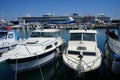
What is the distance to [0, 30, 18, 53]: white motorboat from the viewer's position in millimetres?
21859

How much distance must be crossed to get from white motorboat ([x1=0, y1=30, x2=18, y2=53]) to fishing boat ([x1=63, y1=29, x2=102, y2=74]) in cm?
896

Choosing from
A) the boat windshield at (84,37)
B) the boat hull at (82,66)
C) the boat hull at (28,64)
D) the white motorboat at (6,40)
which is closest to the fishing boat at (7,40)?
the white motorboat at (6,40)

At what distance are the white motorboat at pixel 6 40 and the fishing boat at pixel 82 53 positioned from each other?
8.96 m

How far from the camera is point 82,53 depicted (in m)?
15.2

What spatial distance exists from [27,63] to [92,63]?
5.73 meters

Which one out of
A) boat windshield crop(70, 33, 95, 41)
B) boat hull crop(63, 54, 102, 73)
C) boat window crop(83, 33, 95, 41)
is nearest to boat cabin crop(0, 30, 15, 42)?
boat windshield crop(70, 33, 95, 41)

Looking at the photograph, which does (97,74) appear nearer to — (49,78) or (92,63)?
(92,63)

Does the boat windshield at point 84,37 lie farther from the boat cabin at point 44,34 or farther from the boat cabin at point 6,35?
the boat cabin at point 6,35

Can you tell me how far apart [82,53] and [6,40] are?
12329 millimetres

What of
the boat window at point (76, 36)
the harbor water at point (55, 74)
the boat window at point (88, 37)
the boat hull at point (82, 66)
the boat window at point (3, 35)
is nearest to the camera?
the boat hull at point (82, 66)

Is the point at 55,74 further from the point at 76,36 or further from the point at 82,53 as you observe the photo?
the point at 76,36

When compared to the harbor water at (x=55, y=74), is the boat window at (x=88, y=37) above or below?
above

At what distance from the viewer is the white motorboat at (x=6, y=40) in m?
21.9

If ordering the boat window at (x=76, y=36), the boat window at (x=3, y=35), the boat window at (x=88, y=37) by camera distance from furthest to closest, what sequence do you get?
1. the boat window at (x=3, y=35)
2. the boat window at (x=76, y=36)
3. the boat window at (x=88, y=37)
